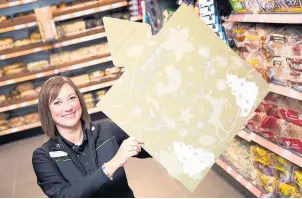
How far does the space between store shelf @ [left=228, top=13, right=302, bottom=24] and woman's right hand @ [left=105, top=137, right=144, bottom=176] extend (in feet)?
3.79

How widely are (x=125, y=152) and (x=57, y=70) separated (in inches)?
176

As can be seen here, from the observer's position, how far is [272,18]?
2.29 meters

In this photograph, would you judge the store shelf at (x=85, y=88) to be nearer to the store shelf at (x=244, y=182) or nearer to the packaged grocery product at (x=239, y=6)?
the store shelf at (x=244, y=182)

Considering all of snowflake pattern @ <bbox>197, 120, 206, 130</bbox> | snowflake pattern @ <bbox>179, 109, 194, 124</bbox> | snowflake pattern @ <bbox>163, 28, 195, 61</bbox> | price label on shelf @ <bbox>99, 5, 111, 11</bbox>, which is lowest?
snowflake pattern @ <bbox>197, 120, 206, 130</bbox>

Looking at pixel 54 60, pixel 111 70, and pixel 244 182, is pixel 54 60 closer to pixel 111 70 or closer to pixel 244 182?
pixel 111 70

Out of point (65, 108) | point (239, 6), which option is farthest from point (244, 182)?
point (65, 108)

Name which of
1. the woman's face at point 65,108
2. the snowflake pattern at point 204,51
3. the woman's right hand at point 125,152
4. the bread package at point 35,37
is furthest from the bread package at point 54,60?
the snowflake pattern at point 204,51

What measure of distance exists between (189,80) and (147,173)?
2.65 m

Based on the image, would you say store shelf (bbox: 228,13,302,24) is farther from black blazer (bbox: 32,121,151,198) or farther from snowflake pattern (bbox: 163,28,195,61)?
black blazer (bbox: 32,121,151,198)

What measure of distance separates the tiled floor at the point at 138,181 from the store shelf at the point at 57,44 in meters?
1.31

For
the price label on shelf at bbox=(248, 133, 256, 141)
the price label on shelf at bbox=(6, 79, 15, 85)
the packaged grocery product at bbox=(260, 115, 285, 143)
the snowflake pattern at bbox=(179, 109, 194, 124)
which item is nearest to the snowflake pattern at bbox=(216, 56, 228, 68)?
the snowflake pattern at bbox=(179, 109, 194, 124)

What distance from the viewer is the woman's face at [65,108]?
65.0 inches

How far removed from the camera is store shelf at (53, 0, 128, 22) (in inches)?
220

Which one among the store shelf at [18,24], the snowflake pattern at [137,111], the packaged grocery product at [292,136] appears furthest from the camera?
the store shelf at [18,24]
